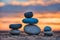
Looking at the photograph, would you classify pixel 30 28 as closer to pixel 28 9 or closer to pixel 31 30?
pixel 31 30

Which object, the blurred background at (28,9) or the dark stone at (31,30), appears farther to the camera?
the blurred background at (28,9)

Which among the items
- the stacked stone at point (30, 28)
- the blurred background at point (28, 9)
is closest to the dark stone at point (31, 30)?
the stacked stone at point (30, 28)

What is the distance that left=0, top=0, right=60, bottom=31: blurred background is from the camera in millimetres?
2615

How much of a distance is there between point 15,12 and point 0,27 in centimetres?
30

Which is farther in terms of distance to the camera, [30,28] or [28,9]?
[28,9]

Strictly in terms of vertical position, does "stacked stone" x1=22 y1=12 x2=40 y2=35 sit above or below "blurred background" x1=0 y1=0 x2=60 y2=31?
below

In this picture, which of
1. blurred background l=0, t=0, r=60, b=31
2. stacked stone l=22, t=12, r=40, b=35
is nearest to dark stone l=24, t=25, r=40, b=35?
stacked stone l=22, t=12, r=40, b=35

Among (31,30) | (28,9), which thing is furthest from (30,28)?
(28,9)

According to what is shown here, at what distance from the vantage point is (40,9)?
2637mm

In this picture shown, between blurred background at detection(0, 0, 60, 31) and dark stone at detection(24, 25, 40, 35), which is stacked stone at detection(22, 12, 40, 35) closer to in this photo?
dark stone at detection(24, 25, 40, 35)

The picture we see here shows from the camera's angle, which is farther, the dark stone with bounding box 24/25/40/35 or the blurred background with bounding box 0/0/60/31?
the blurred background with bounding box 0/0/60/31

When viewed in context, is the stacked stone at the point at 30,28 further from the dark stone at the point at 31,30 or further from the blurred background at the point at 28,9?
the blurred background at the point at 28,9

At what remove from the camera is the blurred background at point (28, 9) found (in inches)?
103

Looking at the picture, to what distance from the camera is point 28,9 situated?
2.63 meters
